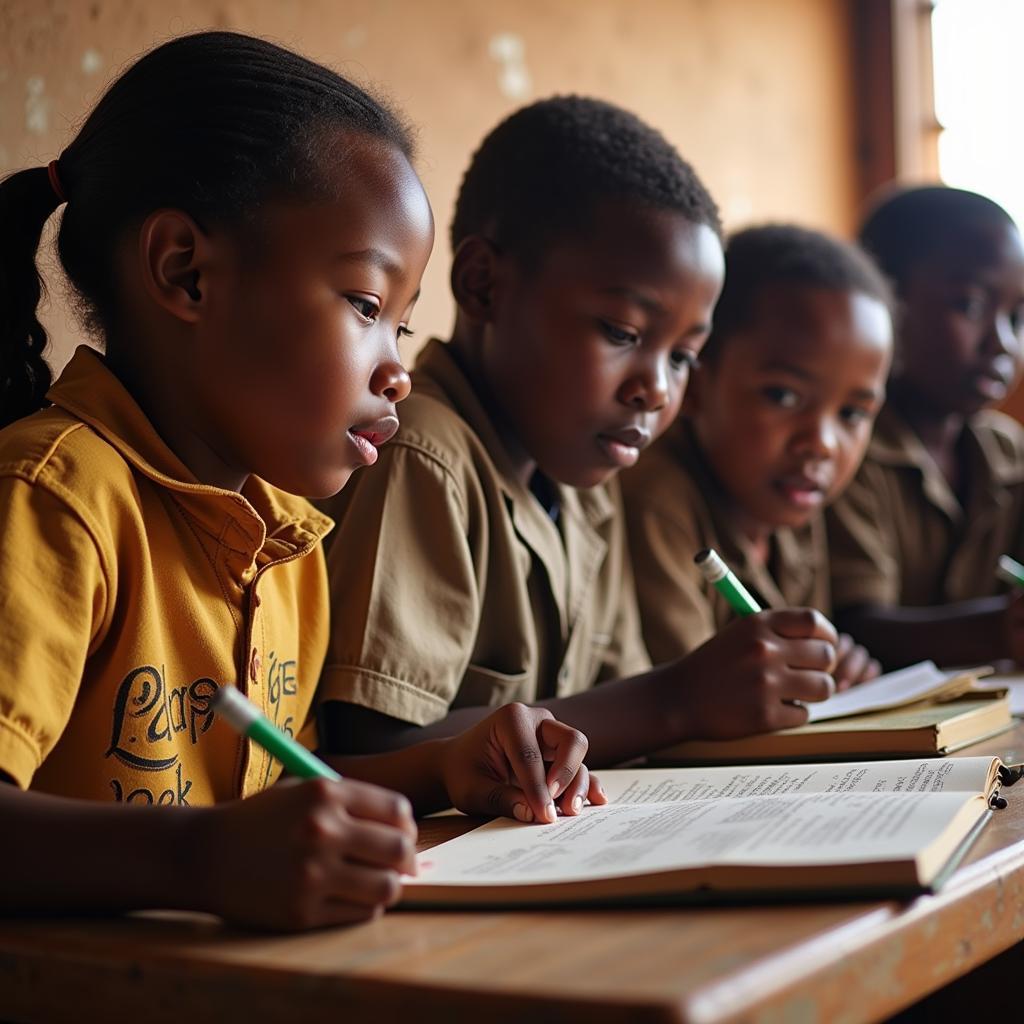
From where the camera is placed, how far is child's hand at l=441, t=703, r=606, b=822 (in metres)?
0.86

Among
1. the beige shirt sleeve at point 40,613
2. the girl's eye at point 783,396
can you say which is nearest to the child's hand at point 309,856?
the beige shirt sleeve at point 40,613

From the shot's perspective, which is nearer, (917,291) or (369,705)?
(369,705)

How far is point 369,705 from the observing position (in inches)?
41.1

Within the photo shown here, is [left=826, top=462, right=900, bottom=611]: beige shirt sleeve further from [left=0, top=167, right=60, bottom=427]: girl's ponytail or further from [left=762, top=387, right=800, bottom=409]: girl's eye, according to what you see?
[left=0, top=167, right=60, bottom=427]: girl's ponytail

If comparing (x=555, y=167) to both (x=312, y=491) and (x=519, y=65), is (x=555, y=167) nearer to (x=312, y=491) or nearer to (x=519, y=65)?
(x=312, y=491)

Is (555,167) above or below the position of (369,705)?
above

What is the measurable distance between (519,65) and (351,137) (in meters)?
1.18

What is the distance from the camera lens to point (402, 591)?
3.56ft

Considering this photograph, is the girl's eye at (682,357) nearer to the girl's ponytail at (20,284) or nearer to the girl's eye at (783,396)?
the girl's eye at (783,396)

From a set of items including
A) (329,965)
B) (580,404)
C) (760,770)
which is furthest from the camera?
(580,404)

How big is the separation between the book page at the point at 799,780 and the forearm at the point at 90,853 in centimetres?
36

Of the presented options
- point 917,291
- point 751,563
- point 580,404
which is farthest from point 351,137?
point 917,291

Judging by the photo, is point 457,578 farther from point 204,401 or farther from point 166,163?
point 166,163

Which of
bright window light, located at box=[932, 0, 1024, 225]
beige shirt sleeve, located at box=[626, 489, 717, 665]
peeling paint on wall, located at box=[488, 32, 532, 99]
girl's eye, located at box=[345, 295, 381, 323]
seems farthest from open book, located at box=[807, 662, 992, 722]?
bright window light, located at box=[932, 0, 1024, 225]
